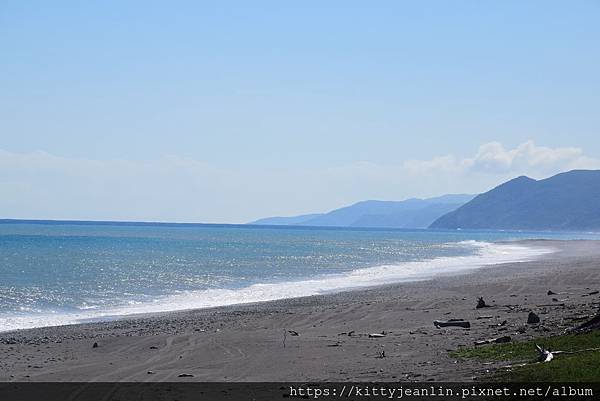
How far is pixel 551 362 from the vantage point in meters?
12.2

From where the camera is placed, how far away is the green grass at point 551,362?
441 inches

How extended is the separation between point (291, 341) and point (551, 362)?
894 centimetres

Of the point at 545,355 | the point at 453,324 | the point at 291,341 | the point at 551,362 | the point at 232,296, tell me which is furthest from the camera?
the point at 232,296

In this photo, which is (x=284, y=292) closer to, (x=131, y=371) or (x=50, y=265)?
(x=131, y=371)

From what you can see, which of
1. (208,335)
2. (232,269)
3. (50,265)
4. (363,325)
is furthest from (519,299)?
(50,265)

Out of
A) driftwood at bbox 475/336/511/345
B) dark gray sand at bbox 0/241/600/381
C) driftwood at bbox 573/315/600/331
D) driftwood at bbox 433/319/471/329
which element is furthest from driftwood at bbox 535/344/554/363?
driftwood at bbox 433/319/471/329

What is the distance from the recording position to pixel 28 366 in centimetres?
1714

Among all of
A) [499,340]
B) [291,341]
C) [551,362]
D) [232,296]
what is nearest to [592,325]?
[499,340]

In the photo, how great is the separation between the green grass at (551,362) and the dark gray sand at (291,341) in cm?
53

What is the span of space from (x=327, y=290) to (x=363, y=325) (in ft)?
56.0

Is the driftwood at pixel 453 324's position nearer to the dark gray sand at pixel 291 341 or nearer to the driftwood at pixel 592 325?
the dark gray sand at pixel 291 341

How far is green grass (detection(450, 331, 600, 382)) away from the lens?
11.2 meters

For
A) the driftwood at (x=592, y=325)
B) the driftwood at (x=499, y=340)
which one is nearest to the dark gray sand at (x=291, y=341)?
the driftwood at (x=499, y=340)

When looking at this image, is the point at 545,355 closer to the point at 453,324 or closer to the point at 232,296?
the point at 453,324
